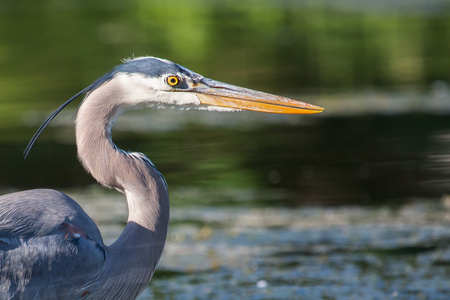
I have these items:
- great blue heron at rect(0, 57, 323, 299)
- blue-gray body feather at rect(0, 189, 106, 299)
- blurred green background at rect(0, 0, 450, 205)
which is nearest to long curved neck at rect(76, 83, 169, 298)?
great blue heron at rect(0, 57, 323, 299)

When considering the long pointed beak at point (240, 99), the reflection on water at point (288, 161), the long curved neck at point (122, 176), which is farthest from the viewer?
the reflection on water at point (288, 161)

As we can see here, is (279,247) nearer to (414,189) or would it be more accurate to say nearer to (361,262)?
(361,262)

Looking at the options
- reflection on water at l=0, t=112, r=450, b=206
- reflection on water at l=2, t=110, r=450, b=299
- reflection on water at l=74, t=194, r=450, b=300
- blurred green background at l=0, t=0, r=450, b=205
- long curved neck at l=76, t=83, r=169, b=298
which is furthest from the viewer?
blurred green background at l=0, t=0, r=450, b=205

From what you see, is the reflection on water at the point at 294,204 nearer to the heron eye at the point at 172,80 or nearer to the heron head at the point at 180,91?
the heron head at the point at 180,91

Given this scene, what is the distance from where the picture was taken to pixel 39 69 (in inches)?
583

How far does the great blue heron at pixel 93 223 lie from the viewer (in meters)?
4.27

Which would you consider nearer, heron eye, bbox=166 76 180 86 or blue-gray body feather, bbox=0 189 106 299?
blue-gray body feather, bbox=0 189 106 299

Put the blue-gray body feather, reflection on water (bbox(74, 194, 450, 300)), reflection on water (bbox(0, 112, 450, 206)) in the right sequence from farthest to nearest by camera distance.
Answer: reflection on water (bbox(0, 112, 450, 206)), reflection on water (bbox(74, 194, 450, 300)), the blue-gray body feather

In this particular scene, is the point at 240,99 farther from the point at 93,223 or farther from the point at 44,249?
the point at 44,249

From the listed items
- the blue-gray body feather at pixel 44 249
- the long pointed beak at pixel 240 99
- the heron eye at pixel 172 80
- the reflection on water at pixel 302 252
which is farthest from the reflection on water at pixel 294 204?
the heron eye at pixel 172 80

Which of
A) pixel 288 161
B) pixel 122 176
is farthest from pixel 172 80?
pixel 288 161

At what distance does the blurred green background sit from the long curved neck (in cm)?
296

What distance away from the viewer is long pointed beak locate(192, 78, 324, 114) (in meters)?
4.83

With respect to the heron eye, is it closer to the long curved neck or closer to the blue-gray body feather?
the long curved neck
